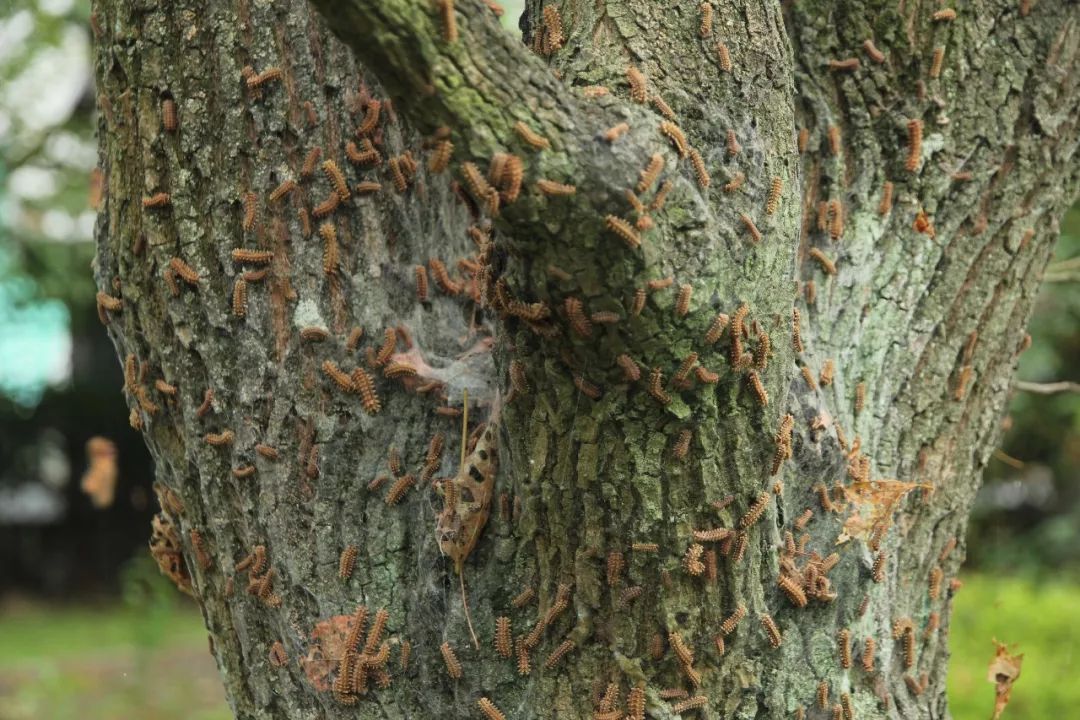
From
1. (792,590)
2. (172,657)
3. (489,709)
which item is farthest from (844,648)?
(172,657)

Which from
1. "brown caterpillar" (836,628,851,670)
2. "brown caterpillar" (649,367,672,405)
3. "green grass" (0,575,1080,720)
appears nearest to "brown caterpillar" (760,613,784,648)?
"brown caterpillar" (836,628,851,670)

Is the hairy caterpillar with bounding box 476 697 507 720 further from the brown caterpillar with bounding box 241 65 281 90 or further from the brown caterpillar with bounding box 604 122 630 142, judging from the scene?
the brown caterpillar with bounding box 241 65 281 90

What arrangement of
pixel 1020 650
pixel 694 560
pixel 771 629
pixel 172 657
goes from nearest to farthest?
pixel 694 560 → pixel 771 629 → pixel 1020 650 → pixel 172 657

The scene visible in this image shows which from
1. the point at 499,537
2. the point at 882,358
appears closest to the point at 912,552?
the point at 882,358

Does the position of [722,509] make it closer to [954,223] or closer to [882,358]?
[882,358]

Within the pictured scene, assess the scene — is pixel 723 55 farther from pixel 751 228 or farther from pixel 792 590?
pixel 792 590
